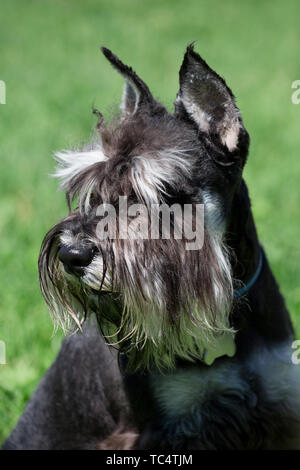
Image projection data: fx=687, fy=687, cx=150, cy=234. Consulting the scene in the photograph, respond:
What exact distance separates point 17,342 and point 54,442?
1008 millimetres

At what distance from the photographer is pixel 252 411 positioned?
9.53ft

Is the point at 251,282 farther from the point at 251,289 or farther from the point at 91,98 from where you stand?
the point at 91,98

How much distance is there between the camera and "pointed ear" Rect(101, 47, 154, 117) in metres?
2.79

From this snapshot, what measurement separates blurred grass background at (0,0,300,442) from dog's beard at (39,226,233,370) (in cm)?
73

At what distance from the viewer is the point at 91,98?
332 inches

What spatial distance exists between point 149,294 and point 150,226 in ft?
0.83

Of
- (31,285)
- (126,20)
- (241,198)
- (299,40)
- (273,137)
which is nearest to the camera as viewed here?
(241,198)

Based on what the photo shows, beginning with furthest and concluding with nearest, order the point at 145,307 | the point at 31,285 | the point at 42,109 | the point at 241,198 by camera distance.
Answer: the point at 42,109
the point at 31,285
the point at 241,198
the point at 145,307

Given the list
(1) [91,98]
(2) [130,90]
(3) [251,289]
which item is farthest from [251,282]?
(1) [91,98]

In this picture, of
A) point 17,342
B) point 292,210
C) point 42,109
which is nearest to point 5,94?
point 42,109

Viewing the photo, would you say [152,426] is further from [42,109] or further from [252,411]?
[42,109]

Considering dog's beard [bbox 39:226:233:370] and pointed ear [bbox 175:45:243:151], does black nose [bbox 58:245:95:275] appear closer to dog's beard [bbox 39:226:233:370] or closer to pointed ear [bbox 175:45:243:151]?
dog's beard [bbox 39:226:233:370]

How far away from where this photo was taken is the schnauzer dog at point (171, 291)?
8.35ft

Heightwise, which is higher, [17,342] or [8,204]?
[8,204]
